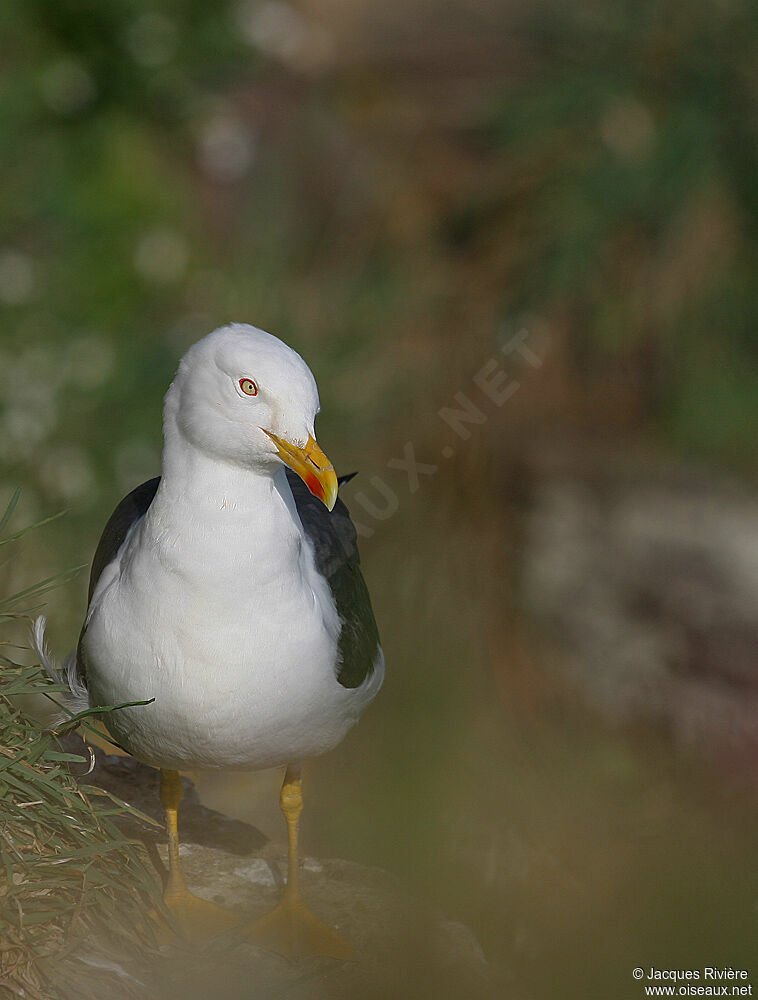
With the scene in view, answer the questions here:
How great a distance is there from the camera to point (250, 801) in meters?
4.00

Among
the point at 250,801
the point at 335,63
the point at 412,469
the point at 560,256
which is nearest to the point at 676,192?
the point at 560,256

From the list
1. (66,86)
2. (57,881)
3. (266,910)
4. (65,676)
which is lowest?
(266,910)

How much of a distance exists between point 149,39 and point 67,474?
2.61 m

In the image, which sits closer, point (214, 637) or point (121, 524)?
point (214, 637)

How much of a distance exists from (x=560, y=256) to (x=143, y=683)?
2.93 meters

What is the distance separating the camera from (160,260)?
5371 mm

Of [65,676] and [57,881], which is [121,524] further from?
[57,881]

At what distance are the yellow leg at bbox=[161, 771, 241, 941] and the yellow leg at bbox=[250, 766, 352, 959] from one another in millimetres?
86

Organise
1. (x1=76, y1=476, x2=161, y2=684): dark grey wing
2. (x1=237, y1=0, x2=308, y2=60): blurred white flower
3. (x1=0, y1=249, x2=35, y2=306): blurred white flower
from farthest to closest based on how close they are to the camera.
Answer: (x1=237, y1=0, x2=308, y2=60): blurred white flower
(x1=0, y1=249, x2=35, y2=306): blurred white flower
(x1=76, y1=476, x2=161, y2=684): dark grey wing

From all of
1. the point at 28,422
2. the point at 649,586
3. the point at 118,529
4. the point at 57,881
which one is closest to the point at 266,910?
the point at 57,881

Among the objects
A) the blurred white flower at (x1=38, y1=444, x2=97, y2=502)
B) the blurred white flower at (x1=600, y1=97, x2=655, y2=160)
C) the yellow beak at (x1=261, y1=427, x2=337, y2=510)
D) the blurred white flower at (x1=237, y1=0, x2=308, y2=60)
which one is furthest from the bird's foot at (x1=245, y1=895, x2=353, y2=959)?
the blurred white flower at (x1=237, y1=0, x2=308, y2=60)

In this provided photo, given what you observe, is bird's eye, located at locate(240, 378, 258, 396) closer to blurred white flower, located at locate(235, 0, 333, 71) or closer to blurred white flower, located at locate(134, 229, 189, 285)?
blurred white flower, located at locate(134, 229, 189, 285)

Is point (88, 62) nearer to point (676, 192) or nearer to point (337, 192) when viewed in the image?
point (337, 192)

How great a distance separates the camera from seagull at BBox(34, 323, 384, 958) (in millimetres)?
2395
